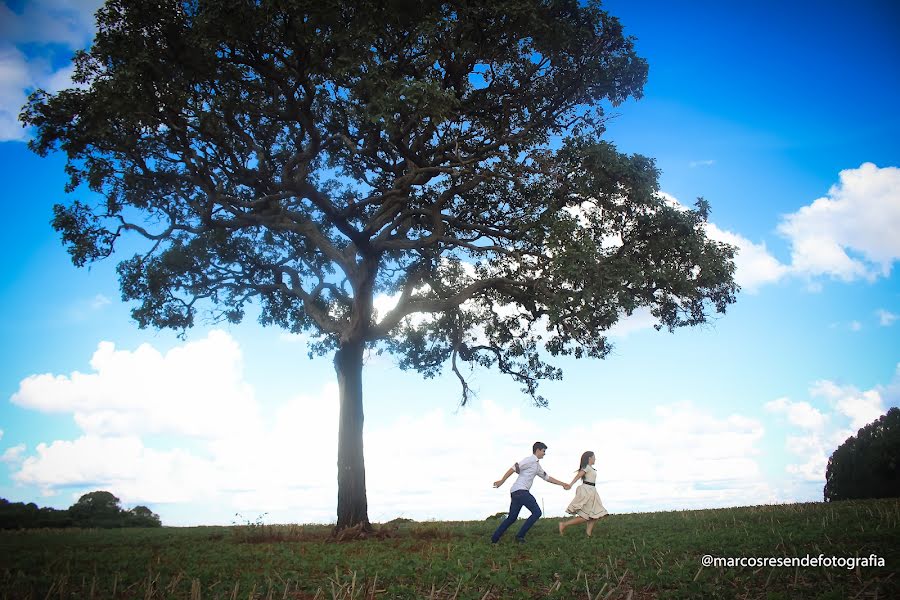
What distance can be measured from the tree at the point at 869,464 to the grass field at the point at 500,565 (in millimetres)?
4316

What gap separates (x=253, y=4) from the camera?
15305mm

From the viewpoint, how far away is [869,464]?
19.3 m

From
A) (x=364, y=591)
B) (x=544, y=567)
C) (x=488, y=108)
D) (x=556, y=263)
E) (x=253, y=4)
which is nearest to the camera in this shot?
(x=364, y=591)

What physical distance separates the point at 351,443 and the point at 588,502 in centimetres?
738

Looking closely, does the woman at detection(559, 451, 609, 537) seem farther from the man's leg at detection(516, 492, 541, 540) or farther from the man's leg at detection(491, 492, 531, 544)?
the man's leg at detection(491, 492, 531, 544)

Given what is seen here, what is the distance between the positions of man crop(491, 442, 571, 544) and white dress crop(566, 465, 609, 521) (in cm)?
91

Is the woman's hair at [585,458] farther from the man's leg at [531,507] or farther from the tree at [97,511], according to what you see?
the tree at [97,511]

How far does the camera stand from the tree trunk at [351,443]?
17.6 metres

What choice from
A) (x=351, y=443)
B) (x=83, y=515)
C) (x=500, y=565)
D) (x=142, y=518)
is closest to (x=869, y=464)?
(x=500, y=565)

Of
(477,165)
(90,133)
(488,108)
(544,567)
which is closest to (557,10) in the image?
(488,108)

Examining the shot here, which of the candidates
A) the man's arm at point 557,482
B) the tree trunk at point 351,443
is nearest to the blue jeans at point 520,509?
the man's arm at point 557,482

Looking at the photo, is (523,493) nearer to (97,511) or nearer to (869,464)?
(869,464)

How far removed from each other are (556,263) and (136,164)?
45.4 feet

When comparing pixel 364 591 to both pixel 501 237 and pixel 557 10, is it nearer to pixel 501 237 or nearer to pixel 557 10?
pixel 501 237
